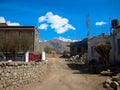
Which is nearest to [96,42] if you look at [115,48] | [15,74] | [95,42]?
[95,42]

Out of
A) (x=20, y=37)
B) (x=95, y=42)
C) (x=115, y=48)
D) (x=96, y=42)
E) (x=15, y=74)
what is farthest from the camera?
(x=20, y=37)

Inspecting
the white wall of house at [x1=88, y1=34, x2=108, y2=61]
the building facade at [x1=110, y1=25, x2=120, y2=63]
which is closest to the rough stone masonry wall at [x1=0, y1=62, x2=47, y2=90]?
the building facade at [x1=110, y1=25, x2=120, y2=63]

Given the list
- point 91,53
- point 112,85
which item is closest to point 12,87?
point 112,85

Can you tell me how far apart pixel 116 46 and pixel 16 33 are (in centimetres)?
3077

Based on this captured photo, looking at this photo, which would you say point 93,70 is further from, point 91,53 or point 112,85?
point 91,53

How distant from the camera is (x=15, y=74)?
15367 mm

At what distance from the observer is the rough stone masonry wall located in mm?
14227

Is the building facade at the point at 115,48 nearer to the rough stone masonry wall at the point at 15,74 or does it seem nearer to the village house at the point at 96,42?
the village house at the point at 96,42

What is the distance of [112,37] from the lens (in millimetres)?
24703

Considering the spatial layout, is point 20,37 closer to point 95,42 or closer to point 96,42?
point 95,42

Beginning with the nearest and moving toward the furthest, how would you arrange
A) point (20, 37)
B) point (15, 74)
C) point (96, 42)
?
point (15, 74) → point (96, 42) → point (20, 37)

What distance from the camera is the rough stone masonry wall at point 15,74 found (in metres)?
14.2

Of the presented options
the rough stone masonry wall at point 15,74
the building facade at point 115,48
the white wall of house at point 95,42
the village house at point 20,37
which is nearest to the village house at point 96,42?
the white wall of house at point 95,42

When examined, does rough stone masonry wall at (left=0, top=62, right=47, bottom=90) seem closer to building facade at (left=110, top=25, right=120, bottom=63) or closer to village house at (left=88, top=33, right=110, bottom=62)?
building facade at (left=110, top=25, right=120, bottom=63)
